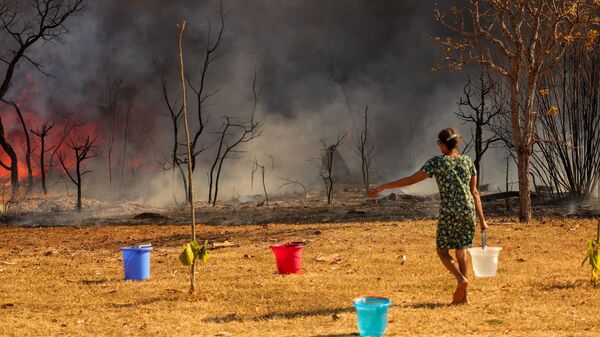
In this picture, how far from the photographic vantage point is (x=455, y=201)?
6.35 m

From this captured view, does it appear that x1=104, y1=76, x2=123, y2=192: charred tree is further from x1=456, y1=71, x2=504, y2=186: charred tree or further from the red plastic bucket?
the red plastic bucket

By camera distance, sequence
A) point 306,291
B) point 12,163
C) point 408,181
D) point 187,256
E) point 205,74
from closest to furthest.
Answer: point 408,181
point 187,256
point 306,291
point 12,163
point 205,74

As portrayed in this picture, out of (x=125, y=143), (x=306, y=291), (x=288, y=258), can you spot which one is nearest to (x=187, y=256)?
(x=306, y=291)

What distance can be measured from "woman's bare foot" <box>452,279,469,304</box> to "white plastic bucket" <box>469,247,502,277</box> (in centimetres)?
84

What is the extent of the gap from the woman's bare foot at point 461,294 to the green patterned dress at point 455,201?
0.37 metres

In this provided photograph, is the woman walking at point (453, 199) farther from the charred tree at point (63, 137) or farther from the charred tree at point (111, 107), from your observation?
the charred tree at point (111, 107)

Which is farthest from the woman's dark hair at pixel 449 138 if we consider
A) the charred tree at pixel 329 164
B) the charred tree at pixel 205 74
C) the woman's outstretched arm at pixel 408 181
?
the charred tree at pixel 205 74

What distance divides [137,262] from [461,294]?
14.0 feet

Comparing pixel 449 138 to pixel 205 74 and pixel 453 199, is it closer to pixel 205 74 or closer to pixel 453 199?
pixel 453 199

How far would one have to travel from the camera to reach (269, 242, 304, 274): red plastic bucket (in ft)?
28.5

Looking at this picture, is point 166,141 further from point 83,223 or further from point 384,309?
point 384,309

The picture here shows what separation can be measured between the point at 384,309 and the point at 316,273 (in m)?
3.77

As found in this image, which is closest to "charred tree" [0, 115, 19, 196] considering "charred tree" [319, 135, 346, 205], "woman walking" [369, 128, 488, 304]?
"charred tree" [319, 135, 346, 205]

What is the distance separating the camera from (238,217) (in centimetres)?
1912
